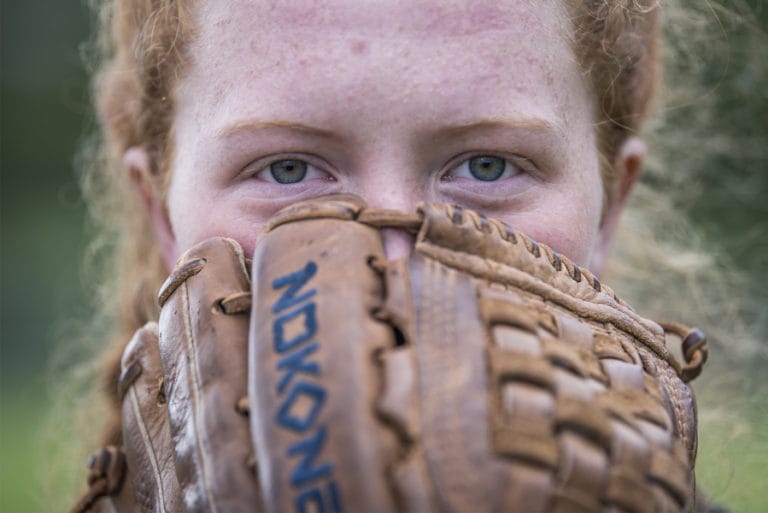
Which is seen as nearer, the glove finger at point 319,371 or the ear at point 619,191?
the glove finger at point 319,371

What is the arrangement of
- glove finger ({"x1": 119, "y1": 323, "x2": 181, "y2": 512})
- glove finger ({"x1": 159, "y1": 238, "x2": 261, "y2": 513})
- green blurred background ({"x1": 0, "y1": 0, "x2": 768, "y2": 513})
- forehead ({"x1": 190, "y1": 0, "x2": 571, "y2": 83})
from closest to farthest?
Result: glove finger ({"x1": 159, "y1": 238, "x2": 261, "y2": 513}) < glove finger ({"x1": 119, "y1": 323, "x2": 181, "y2": 512}) < forehead ({"x1": 190, "y1": 0, "x2": 571, "y2": 83}) < green blurred background ({"x1": 0, "y1": 0, "x2": 768, "y2": 513})

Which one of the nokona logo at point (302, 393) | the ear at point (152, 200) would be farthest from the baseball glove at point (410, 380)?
the ear at point (152, 200)

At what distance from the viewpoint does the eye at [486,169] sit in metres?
1.43

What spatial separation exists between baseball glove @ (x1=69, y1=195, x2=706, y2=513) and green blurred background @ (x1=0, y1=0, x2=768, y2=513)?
4.34 ft

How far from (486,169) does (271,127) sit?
330 millimetres

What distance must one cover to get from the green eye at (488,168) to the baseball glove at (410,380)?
244mm

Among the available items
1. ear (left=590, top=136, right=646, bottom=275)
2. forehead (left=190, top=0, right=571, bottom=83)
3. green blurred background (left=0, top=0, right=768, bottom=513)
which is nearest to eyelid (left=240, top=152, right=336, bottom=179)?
forehead (left=190, top=0, right=571, bottom=83)

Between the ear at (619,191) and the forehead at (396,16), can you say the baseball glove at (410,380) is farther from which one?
the ear at (619,191)

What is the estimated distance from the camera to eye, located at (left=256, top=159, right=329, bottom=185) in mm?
1424

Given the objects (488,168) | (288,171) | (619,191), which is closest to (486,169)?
(488,168)

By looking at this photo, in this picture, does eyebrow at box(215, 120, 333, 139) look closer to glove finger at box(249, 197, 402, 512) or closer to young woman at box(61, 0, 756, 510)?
young woman at box(61, 0, 756, 510)

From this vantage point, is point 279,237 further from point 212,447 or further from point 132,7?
point 132,7

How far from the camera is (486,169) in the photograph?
1.44 m

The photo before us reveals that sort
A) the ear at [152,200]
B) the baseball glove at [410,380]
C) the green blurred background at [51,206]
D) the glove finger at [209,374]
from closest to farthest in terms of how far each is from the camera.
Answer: the baseball glove at [410,380] < the glove finger at [209,374] < the ear at [152,200] < the green blurred background at [51,206]
